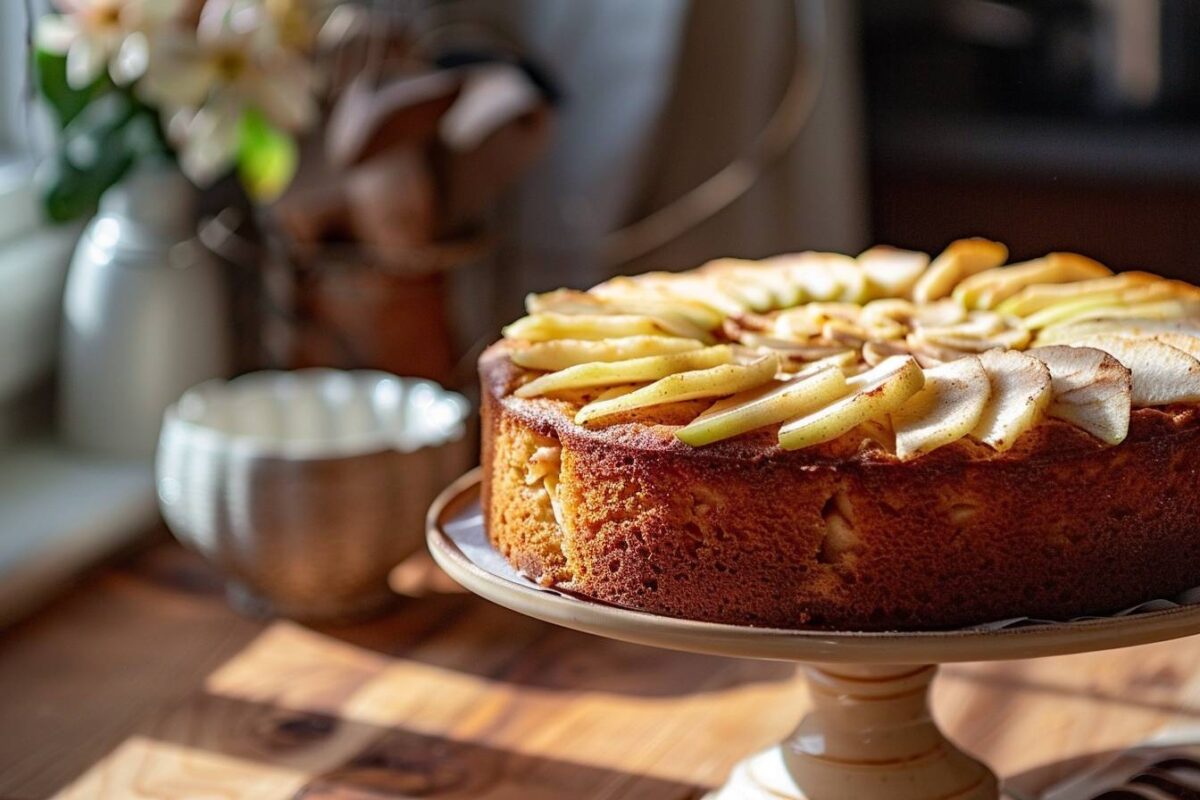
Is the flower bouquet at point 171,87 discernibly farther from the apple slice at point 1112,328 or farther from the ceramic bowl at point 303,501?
the apple slice at point 1112,328

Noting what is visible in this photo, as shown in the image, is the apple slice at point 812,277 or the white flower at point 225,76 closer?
the apple slice at point 812,277

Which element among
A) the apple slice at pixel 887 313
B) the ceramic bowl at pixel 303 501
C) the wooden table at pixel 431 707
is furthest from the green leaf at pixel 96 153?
the apple slice at pixel 887 313

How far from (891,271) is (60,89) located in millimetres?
782

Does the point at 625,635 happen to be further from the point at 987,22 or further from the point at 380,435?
the point at 987,22

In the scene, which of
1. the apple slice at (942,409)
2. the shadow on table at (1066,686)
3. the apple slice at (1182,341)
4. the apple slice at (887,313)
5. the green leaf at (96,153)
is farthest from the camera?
the green leaf at (96,153)

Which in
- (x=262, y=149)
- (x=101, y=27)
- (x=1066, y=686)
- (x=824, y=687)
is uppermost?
(x=101, y=27)

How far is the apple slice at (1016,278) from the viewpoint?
1.04m

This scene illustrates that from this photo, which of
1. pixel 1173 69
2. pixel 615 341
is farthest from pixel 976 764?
pixel 1173 69

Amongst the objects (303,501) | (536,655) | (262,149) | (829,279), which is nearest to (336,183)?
(262,149)

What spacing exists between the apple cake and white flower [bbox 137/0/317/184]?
57 centimetres

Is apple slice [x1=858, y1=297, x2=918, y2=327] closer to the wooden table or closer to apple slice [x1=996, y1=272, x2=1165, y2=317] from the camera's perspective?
apple slice [x1=996, y1=272, x2=1165, y2=317]

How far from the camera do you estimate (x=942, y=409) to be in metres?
0.81

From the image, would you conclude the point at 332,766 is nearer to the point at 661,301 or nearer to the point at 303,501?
the point at 303,501

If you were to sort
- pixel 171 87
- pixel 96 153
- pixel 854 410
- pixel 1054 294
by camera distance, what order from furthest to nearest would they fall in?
1. pixel 96 153
2. pixel 171 87
3. pixel 1054 294
4. pixel 854 410
